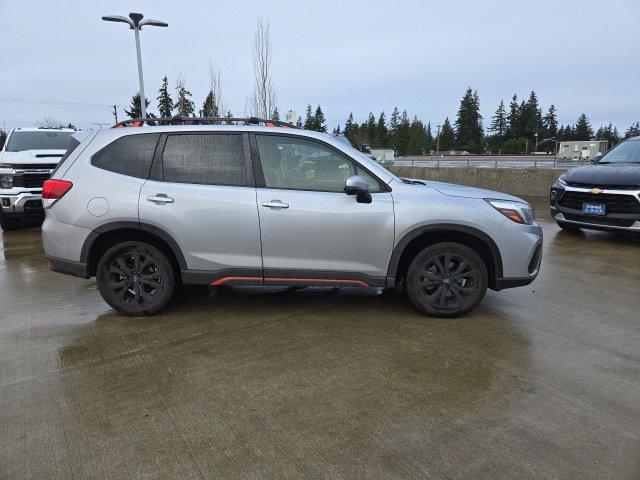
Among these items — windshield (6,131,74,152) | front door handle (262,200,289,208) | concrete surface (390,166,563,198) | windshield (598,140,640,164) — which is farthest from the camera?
concrete surface (390,166,563,198)

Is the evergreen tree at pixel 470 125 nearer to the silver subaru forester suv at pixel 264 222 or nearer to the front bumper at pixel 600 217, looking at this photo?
the front bumper at pixel 600 217

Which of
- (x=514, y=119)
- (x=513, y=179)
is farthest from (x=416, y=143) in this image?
(x=513, y=179)

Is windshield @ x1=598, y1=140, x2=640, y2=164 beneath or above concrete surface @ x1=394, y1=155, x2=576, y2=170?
beneath

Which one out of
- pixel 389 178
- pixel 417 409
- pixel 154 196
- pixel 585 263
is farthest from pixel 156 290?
pixel 585 263

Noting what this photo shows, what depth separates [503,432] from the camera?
259 cm

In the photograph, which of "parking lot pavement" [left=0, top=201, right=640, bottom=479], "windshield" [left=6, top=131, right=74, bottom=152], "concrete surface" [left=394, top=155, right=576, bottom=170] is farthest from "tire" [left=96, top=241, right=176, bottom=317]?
"concrete surface" [left=394, top=155, right=576, bottom=170]

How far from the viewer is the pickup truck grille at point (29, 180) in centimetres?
867

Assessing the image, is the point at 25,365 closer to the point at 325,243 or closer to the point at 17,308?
the point at 17,308

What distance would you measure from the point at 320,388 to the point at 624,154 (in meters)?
8.03

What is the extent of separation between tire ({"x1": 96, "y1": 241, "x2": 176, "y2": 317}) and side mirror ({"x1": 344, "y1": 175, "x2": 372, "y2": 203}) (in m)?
1.79

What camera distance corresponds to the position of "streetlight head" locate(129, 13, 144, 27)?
1453 centimetres

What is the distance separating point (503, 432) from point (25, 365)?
10.8ft

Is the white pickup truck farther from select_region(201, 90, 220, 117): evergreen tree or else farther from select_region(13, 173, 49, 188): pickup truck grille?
select_region(201, 90, 220, 117): evergreen tree

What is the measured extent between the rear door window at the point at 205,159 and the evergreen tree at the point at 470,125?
85321 millimetres
